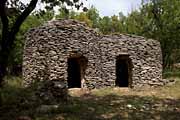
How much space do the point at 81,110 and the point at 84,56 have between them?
6.95 metres

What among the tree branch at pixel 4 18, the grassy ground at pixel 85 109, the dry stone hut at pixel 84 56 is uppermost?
the tree branch at pixel 4 18

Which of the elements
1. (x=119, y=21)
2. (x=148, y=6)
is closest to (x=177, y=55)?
(x=148, y=6)

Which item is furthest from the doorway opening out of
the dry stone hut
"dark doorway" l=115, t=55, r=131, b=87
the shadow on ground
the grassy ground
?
the shadow on ground

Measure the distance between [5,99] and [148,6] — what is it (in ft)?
67.0

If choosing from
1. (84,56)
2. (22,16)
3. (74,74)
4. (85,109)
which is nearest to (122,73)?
(74,74)

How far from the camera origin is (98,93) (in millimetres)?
16453

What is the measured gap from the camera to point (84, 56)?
17.9 meters

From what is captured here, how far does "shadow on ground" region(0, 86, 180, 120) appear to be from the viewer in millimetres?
10352

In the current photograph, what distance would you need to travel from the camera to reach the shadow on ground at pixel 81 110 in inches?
408

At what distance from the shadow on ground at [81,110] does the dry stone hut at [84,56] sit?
4.16 meters

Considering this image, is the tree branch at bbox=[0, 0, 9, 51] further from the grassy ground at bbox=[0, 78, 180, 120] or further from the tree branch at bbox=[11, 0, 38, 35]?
the grassy ground at bbox=[0, 78, 180, 120]

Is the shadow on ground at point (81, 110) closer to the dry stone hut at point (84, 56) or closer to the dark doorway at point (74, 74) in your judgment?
the dry stone hut at point (84, 56)

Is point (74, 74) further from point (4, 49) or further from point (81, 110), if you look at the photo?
point (4, 49)

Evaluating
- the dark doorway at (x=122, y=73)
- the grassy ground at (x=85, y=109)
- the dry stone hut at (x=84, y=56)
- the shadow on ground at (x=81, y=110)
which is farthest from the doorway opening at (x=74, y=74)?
the shadow on ground at (x=81, y=110)
